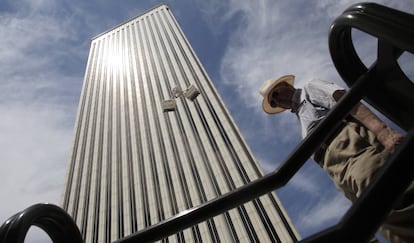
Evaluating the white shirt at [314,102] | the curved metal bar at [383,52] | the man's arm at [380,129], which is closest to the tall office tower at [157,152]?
the white shirt at [314,102]

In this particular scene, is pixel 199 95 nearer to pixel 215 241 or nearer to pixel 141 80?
pixel 141 80

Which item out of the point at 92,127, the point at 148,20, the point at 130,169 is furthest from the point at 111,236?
the point at 148,20

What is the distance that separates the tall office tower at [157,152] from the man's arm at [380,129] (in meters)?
22.7

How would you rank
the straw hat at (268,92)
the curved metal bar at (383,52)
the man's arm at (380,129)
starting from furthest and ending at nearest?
the straw hat at (268,92), the man's arm at (380,129), the curved metal bar at (383,52)

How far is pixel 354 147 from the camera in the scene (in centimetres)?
190

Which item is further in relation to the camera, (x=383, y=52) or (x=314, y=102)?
(x=314, y=102)

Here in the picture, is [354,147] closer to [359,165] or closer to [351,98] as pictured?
[359,165]

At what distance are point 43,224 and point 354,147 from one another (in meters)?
1.83

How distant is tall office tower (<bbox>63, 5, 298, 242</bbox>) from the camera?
25.0 metres

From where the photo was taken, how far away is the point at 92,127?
128 feet

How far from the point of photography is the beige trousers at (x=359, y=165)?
1381 millimetres

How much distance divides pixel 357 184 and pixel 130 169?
32946 mm

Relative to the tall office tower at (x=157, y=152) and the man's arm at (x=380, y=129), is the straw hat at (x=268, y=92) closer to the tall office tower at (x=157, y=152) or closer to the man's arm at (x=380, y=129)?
the man's arm at (x=380, y=129)

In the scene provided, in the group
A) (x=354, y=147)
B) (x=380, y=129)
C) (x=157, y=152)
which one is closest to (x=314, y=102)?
(x=354, y=147)
